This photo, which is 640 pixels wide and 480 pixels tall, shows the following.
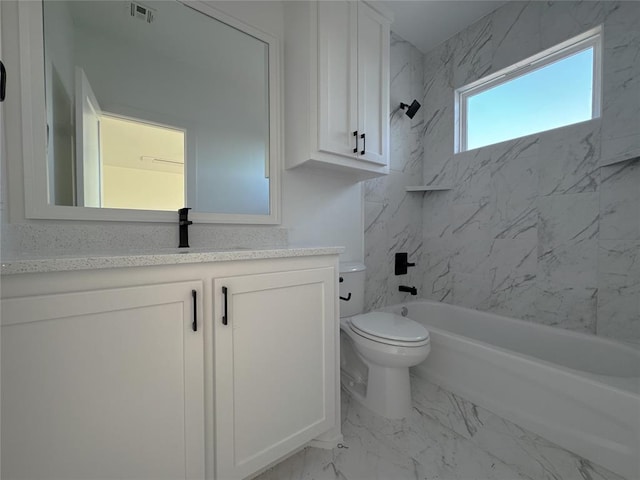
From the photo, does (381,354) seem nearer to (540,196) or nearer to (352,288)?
(352,288)

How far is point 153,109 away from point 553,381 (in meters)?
2.30

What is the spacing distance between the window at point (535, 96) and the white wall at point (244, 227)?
3.92 ft

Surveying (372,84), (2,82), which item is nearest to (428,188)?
(372,84)

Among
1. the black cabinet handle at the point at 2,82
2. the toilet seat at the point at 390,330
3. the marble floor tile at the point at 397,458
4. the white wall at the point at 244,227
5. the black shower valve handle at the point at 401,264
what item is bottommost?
the marble floor tile at the point at 397,458

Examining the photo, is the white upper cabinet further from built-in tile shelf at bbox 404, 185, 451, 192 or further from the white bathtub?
the white bathtub

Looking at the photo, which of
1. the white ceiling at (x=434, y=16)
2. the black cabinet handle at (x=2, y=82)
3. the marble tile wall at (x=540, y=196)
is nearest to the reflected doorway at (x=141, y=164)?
the black cabinet handle at (x=2, y=82)

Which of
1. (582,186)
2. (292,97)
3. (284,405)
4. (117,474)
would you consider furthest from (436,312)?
(117,474)

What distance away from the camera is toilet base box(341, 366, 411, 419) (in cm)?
139

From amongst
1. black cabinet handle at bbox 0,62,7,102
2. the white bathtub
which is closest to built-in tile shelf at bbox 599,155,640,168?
the white bathtub

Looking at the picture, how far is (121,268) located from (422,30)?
2.64 meters

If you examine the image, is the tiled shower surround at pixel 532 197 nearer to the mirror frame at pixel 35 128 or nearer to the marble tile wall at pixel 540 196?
the marble tile wall at pixel 540 196

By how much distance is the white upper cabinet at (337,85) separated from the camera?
4.46 feet

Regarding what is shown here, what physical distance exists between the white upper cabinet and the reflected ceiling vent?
69cm

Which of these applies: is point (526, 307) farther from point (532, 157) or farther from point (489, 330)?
point (532, 157)
